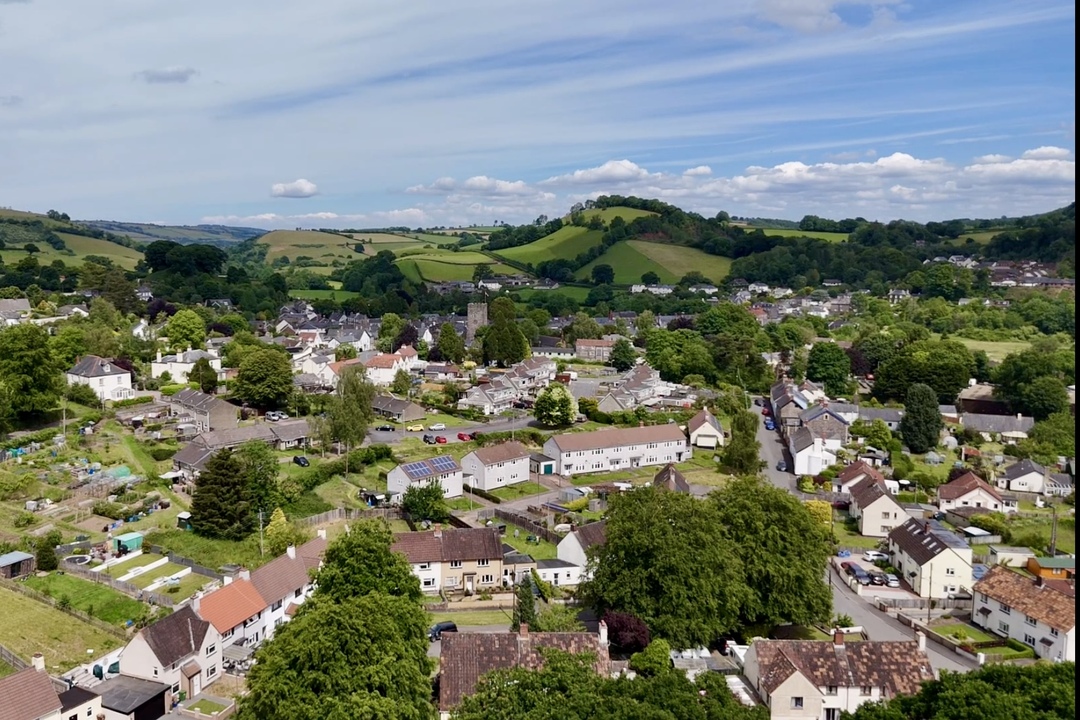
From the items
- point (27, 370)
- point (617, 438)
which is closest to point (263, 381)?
point (27, 370)

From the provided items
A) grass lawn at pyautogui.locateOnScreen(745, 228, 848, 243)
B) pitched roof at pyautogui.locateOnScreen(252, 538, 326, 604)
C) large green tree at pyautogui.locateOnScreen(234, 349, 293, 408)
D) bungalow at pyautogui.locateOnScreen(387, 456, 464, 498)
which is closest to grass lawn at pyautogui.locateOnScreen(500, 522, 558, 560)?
bungalow at pyautogui.locateOnScreen(387, 456, 464, 498)

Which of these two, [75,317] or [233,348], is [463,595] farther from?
[75,317]

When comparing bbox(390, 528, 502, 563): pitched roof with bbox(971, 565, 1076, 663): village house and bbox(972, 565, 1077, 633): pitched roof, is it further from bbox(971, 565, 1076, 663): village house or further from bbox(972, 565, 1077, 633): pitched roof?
bbox(972, 565, 1077, 633): pitched roof

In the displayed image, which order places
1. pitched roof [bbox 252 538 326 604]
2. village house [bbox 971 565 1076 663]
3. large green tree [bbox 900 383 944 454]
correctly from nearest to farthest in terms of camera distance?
1. village house [bbox 971 565 1076 663]
2. pitched roof [bbox 252 538 326 604]
3. large green tree [bbox 900 383 944 454]

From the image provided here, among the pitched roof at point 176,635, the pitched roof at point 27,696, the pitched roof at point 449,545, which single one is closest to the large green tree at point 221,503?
the pitched roof at point 449,545

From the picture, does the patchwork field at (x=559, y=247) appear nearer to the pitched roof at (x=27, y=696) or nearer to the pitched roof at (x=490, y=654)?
the pitched roof at (x=490, y=654)

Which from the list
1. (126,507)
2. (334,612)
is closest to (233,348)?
(126,507)
